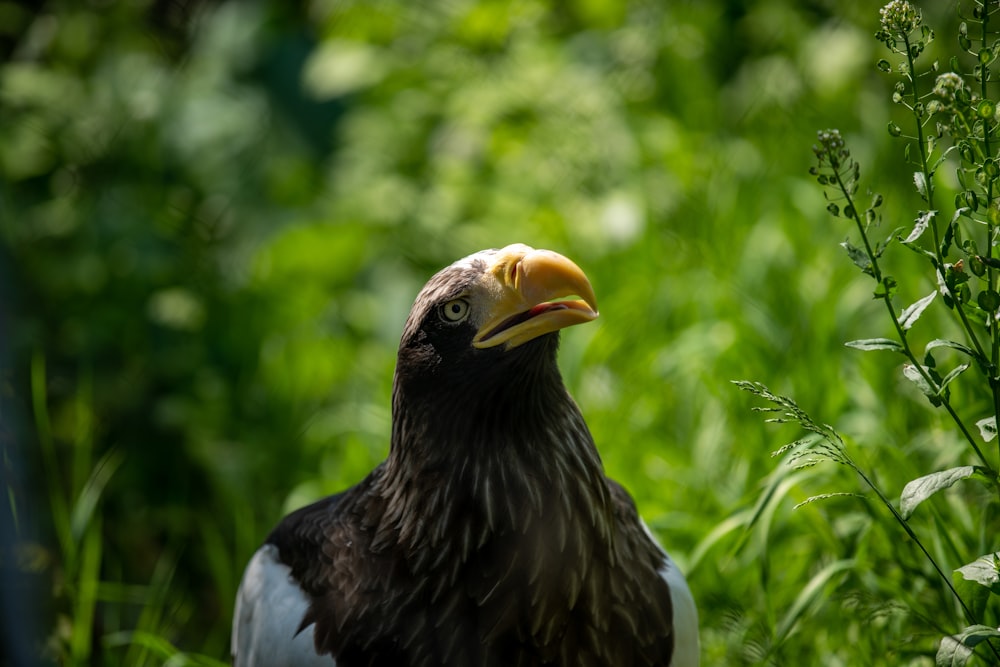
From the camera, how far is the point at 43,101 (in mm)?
5027

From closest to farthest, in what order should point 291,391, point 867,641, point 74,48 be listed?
point 867,641
point 291,391
point 74,48

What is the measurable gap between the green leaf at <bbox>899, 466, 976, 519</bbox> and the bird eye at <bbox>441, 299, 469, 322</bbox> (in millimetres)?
808

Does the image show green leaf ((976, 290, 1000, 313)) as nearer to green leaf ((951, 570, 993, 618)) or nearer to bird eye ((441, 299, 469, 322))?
green leaf ((951, 570, 993, 618))

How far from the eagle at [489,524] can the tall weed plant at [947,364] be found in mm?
394

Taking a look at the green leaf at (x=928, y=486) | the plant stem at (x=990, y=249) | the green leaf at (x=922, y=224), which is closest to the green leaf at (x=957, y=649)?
the green leaf at (x=928, y=486)

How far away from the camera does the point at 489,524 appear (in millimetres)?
2090

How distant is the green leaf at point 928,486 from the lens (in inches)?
69.3

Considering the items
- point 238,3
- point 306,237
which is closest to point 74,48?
point 238,3

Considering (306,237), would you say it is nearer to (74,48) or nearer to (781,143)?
(74,48)

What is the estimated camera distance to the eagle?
2057 millimetres

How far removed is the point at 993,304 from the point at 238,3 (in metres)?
4.96

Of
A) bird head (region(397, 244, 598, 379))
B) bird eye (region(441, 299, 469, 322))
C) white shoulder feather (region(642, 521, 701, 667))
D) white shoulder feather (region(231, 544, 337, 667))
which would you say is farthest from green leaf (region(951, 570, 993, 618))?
white shoulder feather (region(231, 544, 337, 667))

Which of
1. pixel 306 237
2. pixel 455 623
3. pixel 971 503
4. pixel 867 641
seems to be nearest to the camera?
pixel 455 623

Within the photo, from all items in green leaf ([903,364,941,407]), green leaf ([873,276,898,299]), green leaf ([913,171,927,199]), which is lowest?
green leaf ([903,364,941,407])
